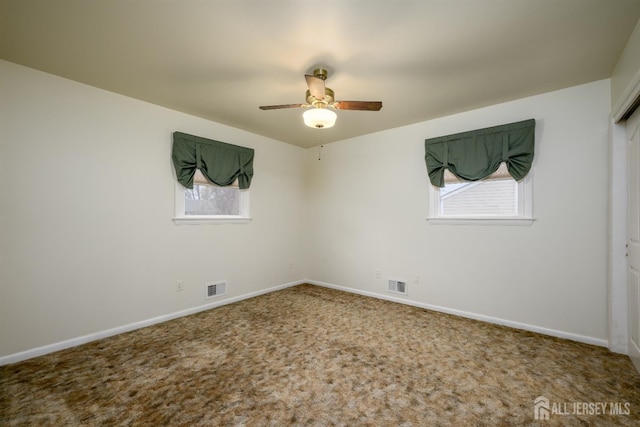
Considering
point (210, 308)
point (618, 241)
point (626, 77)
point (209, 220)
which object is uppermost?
point (626, 77)

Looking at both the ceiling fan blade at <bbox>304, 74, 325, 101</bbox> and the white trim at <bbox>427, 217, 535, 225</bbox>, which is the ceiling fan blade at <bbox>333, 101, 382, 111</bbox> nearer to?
the ceiling fan blade at <bbox>304, 74, 325, 101</bbox>

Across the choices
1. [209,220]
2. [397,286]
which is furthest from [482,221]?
[209,220]

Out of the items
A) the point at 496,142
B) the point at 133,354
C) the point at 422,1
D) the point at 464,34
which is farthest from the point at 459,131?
the point at 133,354

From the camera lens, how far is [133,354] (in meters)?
2.49

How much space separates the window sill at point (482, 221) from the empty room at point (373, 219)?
0.02 m

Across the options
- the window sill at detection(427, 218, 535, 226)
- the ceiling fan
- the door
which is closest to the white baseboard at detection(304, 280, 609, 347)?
the door

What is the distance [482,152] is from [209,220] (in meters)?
3.55

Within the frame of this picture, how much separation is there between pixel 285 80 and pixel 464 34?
151 cm

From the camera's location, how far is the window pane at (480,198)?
3.17 m

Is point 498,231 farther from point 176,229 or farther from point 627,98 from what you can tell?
point 176,229

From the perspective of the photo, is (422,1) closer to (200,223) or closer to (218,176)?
(218,176)

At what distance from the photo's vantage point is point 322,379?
6.92 ft

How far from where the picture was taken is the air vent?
→ 3727mm

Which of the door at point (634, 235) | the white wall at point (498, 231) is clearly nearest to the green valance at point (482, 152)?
the white wall at point (498, 231)
